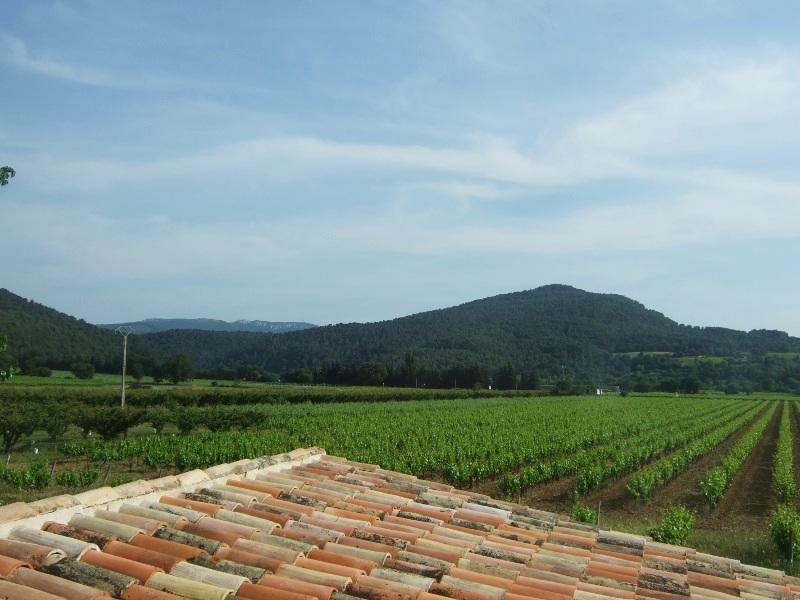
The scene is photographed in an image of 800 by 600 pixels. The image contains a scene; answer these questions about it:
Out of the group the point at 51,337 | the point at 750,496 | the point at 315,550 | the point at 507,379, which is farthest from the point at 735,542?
the point at 51,337

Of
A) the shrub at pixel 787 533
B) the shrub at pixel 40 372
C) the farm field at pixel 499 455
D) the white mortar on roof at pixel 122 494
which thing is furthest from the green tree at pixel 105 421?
the shrub at pixel 40 372

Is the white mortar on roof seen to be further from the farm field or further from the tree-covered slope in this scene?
the tree-covered slope

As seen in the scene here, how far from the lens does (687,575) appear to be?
4.46m

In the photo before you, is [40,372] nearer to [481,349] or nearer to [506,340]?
[481,349]

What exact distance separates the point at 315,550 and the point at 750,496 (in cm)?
2144

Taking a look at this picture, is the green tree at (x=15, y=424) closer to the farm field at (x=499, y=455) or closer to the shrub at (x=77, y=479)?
the farm field at (x=499, y=455)

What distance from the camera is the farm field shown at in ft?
61.3

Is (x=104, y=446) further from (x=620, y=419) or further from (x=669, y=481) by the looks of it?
(x=620, y=419)

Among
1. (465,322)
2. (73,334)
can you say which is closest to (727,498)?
(73,334)

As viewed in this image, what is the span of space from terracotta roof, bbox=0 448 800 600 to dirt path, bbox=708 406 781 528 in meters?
14.7

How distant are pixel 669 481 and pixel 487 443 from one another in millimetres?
7775

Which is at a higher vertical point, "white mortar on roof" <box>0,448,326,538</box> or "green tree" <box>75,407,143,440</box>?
"white mortar on roof" <box>0,448,326,538</box>

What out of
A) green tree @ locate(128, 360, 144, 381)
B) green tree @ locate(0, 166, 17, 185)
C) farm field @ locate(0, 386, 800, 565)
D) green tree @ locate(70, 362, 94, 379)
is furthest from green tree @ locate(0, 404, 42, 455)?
green tree @ locate(128, 360, 144, 381)

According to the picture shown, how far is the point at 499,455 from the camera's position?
25.5m
